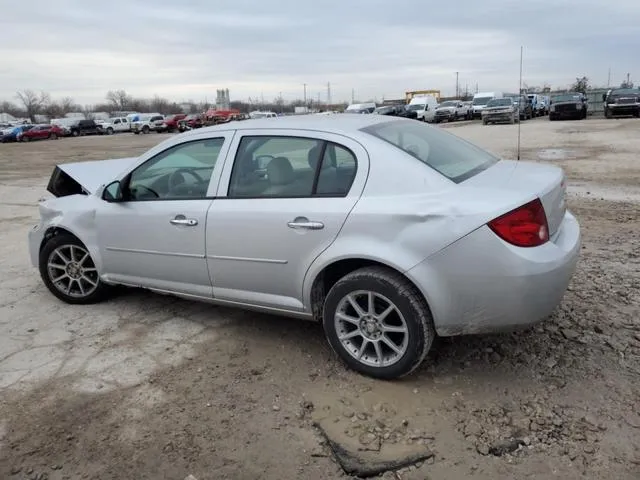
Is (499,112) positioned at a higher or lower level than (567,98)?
lower

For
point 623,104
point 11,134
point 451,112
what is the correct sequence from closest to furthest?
point 623,104, point 11,134, point 451,112

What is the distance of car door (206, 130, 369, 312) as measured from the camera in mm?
3520

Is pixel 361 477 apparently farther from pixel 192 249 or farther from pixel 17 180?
pixel 17 180

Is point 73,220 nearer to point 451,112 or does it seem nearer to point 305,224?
point 305,224

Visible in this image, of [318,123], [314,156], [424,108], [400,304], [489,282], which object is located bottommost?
[400,304]

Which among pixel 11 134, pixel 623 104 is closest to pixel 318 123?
pixel 623 104

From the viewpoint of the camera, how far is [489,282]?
3.09 meters

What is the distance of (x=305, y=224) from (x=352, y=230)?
0.33 metres

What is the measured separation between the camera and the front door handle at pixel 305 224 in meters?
3.49

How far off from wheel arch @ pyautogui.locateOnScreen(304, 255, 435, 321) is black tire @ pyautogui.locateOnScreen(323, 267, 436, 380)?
5cm

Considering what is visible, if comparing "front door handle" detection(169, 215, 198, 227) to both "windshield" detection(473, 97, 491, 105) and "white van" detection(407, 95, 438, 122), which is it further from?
"windshield" detection(473, 97, 491, 105)

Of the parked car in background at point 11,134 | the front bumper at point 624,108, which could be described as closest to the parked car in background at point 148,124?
the parked car in background at point 11,134

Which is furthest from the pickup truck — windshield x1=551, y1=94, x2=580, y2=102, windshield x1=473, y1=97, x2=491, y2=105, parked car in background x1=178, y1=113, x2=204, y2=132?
parked car in background x1=178, y1=113, x2=204, y2=132

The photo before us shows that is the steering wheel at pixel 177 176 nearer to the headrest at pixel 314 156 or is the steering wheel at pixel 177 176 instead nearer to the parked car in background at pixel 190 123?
the headrest at pixel 314 156
